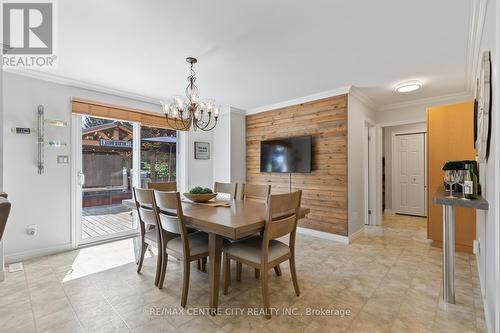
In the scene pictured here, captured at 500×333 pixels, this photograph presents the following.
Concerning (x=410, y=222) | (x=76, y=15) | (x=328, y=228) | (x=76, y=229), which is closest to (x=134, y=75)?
(x=76, y=15)

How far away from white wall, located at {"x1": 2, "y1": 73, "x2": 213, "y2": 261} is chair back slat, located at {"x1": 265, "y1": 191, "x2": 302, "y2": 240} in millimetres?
3071

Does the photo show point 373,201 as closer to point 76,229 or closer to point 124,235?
point 124,235

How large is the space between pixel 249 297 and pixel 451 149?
10.8ft

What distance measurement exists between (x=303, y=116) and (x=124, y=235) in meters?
3.59

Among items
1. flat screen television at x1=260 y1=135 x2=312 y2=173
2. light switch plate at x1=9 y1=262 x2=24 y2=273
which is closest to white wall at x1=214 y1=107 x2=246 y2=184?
flat screen television at x1=260 y1=135 x2=312 y2=173

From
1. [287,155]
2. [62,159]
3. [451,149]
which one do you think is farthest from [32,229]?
[451,149]

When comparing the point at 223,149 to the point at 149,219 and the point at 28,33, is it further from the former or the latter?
the point at 28,33

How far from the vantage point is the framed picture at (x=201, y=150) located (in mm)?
4812

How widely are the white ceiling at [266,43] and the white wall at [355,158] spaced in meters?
0.43

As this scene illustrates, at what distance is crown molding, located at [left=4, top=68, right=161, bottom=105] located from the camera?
116 inches

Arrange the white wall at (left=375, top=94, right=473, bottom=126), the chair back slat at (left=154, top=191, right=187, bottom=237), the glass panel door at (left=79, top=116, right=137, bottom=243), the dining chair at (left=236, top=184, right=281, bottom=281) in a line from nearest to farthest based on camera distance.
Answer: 1. the chair back slat at (left=154, top=191, right=187, bottom=237)
2. the dining chair at (left=236, top=184, right=281, bottom=281)
3. the glass panel door at (left=79, top=116, right=137, bottom=243)
4. the white wall at (left=375, top=94, right=473, bottom=126)

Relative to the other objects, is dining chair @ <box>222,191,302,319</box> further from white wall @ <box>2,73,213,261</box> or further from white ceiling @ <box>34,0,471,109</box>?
white wall @ <box>2,73,213,261</box>

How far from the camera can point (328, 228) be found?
Result: 376 cm

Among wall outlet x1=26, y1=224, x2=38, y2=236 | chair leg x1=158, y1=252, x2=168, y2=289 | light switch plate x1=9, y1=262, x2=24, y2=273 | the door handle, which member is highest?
the door handle
